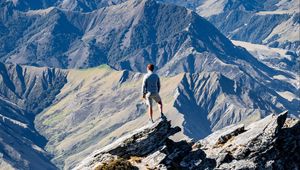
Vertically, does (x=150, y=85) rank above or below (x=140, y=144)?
above

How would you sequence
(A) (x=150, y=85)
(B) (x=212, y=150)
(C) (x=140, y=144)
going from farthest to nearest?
(B) (x=212, y=150) < (A) (x=150, y=85) < (C) (x=140, y=144)

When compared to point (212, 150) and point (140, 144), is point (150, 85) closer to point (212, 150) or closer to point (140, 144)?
point (140, 144)

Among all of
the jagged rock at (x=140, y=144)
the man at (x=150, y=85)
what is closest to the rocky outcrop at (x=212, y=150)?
the jagged rock at (x=140, y=144)

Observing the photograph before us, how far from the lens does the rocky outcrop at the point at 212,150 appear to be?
60.2m

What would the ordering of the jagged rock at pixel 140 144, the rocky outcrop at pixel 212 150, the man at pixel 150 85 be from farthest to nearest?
the man at pixel 150 85, the jagged rock at pixel 140 144, the rocky outcrop at pixel 212 150

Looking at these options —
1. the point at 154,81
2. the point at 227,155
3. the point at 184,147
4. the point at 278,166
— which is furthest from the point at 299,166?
the point at 154,81

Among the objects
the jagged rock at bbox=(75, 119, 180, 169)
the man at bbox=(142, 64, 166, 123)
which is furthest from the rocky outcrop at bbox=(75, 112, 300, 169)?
the man at bbox=(142, 64, 166, 123)

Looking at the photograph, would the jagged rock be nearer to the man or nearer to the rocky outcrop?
the rocky outcrop

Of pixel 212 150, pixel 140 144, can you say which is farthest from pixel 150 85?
pixel 212 150

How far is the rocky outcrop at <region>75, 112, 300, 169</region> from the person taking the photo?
197 ft

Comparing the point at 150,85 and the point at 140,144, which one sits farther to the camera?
the point at 150,85

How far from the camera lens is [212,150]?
65.3 meters

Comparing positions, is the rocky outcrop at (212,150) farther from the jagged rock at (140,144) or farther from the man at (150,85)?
the man at (150,85)

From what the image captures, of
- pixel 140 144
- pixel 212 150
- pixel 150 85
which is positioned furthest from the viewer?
pixel 212 150
